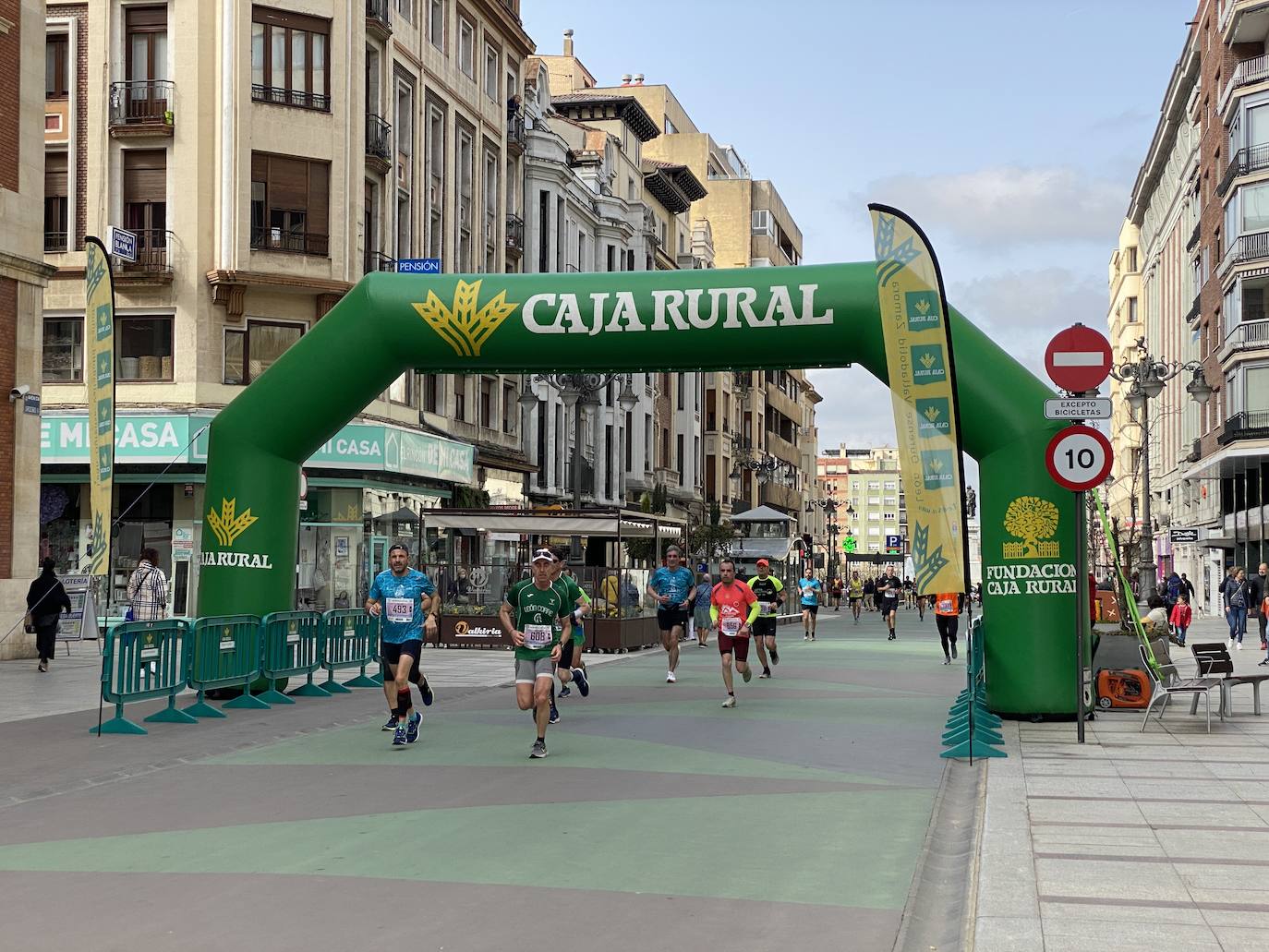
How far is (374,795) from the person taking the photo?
10.5 meters

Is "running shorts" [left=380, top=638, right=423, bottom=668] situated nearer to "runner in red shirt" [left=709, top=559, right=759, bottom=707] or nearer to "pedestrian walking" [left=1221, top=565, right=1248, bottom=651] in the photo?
"runner in red shirt" [left=709, top=559, right=759, bottom=707]

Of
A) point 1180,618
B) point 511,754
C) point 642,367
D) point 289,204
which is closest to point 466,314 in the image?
point 642,367

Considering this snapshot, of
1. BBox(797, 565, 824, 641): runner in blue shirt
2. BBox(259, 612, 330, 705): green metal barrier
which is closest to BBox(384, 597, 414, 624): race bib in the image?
BBox(259, 612, 330, 705): green metal barrier

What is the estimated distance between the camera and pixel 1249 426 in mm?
52188

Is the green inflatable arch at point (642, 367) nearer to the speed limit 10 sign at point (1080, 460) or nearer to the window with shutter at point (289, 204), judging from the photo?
the speed limit 10 sign at point (1080, 460)

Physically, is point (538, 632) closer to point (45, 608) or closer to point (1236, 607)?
point (45, 608)

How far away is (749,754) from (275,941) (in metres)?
6.92

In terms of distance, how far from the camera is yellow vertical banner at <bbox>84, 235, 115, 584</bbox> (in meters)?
15.5

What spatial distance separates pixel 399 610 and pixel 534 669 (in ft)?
4.94

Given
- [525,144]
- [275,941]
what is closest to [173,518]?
[525,144]

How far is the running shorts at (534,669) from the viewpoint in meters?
12.9

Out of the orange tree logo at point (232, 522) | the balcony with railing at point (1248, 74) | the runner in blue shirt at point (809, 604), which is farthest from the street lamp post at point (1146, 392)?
the orange tree logo at point (232, 522)

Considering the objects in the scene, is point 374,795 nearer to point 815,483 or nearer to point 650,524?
point 650,524

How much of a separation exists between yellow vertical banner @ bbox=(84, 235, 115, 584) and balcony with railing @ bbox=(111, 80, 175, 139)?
59.7 ft
